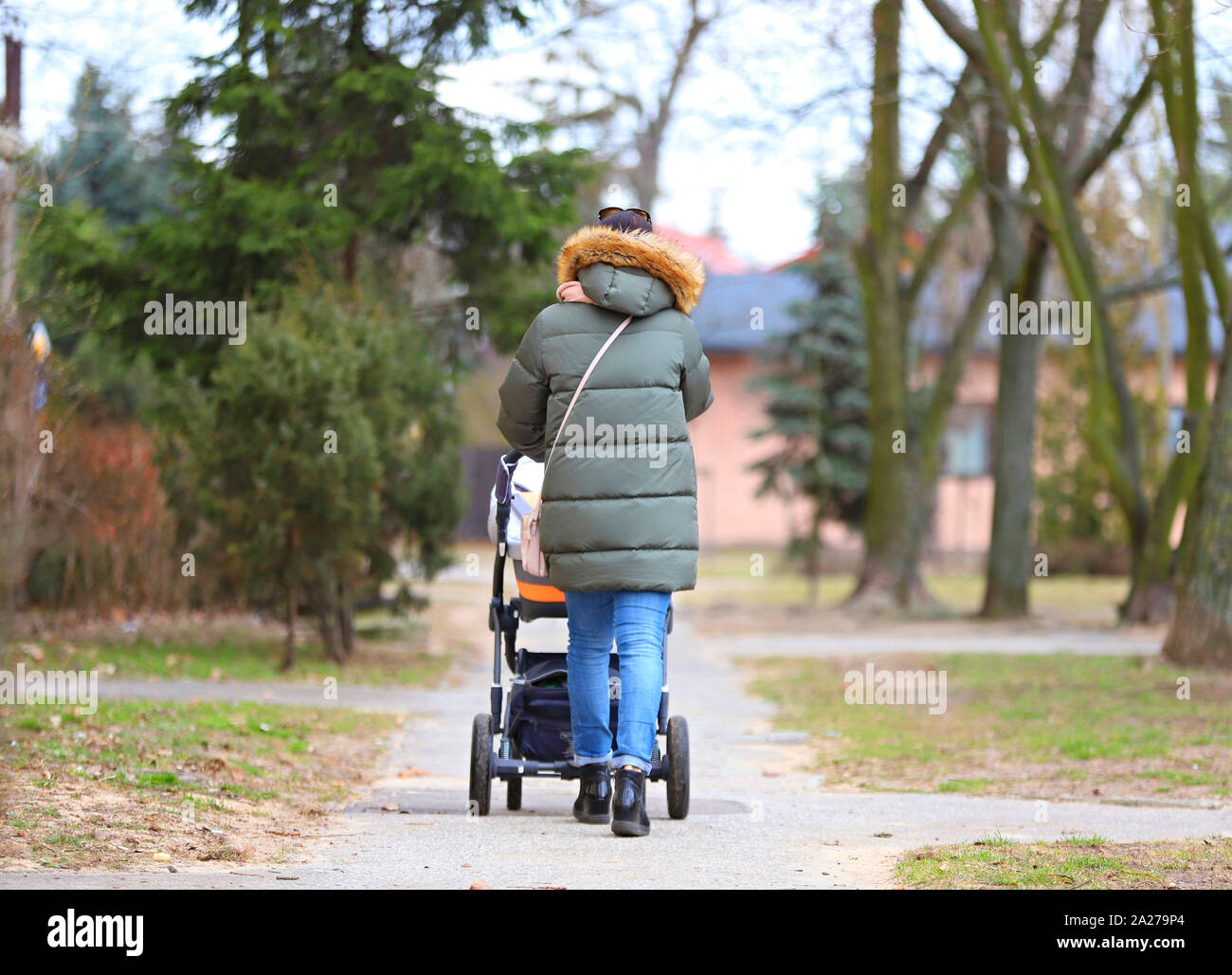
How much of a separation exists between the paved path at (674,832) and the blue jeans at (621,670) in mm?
336

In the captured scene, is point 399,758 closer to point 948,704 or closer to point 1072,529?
point 948,704

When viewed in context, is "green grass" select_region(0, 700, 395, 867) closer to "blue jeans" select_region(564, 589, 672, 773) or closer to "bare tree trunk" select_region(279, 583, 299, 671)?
"blue jeans" select_region(564, 589, 672, 773)

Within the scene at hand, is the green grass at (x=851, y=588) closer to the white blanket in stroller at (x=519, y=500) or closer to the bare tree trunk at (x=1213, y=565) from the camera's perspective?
the bare tree trunk at (x=1213, y=565)

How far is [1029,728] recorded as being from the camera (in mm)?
9828

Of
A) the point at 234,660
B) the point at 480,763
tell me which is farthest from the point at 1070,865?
the point at 234,660

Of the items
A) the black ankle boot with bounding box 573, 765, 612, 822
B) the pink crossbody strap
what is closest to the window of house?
the black ankle boot with bounding box 573, 765, 612, 822

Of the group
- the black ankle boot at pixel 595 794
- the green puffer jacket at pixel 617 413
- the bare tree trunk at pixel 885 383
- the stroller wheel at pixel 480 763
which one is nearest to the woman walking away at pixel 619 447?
the green puffer jacket at pixel 617 413

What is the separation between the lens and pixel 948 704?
37.0 feet

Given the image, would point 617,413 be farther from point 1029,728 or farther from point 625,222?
point 1029,728

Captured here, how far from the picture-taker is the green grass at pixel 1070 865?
15.6 feet

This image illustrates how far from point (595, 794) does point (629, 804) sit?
421 millimetres

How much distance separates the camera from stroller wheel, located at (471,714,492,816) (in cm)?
618

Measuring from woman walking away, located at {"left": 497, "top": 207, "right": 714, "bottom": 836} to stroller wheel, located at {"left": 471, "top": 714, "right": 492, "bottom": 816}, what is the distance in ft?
1.46

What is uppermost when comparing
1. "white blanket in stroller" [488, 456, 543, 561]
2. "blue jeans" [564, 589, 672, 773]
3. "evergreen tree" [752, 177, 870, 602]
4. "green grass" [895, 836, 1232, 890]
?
"evergreen tree" [752, 177, 870, 602]
